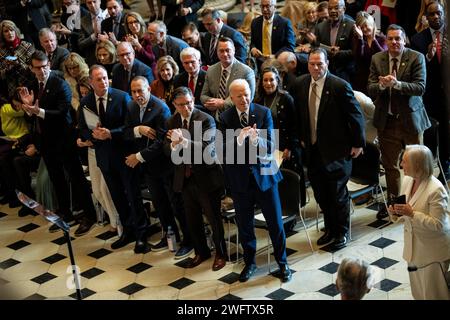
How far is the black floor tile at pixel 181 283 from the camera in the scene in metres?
7.82

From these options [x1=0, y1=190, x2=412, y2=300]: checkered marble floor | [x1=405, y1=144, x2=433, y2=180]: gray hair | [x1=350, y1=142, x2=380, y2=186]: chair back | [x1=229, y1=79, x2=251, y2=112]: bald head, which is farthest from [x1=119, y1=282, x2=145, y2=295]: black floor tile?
[x1=405, y1=144, x2=433, y2=180]: gray hair

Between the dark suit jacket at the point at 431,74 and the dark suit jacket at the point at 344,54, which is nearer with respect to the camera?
the dark suit jacket at the point at 431,74

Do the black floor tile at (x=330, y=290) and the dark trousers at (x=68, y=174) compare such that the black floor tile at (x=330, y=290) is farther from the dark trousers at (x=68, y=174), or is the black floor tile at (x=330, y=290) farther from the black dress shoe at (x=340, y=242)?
the dark trousers at (x=68, y=174)

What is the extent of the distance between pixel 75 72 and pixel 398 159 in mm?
3451

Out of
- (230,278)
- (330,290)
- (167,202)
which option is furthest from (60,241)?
(330,290)

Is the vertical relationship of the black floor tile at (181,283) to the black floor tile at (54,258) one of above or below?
below

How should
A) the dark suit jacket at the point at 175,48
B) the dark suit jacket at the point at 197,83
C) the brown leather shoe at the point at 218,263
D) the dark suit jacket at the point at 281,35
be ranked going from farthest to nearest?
1. the dark suit jacket at the point at 281,35
2. the dark suit jacket at the point at 175,48
3. the dark suit jacket at the point at 197,83
4. the brown leather shoe at the point at 218,263

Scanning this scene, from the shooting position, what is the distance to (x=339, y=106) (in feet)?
25.3

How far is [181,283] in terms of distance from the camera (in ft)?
25.8

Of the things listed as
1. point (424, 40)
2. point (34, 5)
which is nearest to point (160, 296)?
point (424, 40)

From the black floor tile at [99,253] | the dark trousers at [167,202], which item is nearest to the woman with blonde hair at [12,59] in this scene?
the black floor tile at [99,253]

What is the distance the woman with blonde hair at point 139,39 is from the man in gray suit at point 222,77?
128 cm

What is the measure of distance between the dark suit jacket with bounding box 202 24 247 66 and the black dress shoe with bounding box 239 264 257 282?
247 centimetres

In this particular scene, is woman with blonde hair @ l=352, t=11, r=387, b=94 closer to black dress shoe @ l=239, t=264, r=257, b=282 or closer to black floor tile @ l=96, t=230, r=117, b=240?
black dress shoe @ l=239, t=264, r=257, b=282
